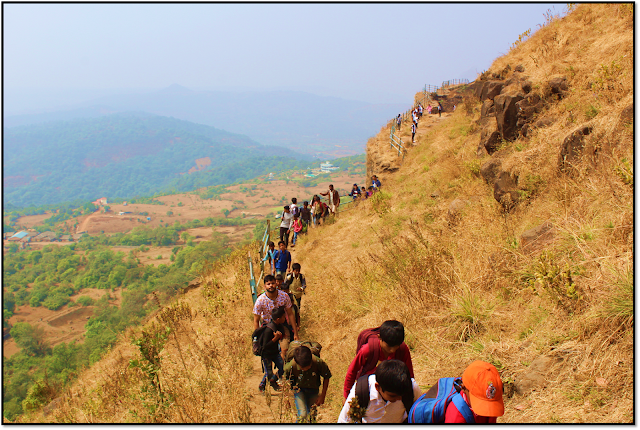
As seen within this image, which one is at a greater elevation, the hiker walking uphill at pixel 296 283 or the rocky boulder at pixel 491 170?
the rocky boulder at pixel 491 170

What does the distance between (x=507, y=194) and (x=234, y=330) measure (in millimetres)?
6243

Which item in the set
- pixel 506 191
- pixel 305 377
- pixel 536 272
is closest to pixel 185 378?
pixel 305 377

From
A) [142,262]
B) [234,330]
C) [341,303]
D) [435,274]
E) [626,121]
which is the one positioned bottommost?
[142,262]

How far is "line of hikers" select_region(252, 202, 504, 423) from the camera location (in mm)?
2277

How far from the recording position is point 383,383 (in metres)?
2.49

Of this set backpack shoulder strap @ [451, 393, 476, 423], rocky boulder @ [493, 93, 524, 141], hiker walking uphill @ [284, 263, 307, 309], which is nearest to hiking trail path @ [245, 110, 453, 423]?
hiker walking uphill @ [284, 263, 307, 309]

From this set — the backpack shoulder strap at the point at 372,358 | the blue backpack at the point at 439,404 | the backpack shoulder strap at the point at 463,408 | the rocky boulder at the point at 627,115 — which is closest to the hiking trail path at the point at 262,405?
the backpack shoulder strap at the point at 372,358

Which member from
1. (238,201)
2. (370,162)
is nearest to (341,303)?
(370,162)

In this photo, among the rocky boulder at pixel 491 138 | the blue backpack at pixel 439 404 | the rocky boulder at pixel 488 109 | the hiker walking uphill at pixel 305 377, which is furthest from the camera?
the rocky boulder at pixel 488 109

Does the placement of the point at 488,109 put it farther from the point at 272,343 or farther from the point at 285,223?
the point at 272,343

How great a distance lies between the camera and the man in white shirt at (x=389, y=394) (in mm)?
2469

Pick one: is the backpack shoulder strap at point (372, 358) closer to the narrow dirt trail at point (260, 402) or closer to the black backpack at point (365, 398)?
the black backpack at point (365, 398)

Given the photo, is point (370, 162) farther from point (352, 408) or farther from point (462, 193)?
point (352, 408)

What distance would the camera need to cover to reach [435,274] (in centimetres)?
507
